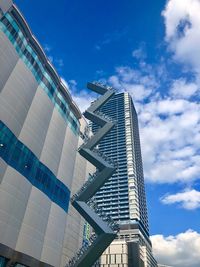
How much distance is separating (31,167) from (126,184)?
4618 inches

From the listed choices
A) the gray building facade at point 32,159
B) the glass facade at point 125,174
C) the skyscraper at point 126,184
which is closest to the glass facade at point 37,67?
the gray building facade at point 32,159

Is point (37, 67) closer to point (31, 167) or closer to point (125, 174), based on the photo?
point (31, 167)

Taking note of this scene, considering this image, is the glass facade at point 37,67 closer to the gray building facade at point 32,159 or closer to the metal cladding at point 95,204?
the gray building facade at point 32,159

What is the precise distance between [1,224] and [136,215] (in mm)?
114999

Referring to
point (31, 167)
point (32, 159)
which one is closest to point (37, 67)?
point (32, 159)

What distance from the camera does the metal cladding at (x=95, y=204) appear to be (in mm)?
20906

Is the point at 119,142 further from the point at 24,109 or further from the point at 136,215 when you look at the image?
the point at 24,109

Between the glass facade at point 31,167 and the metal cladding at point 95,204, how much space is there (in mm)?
8102

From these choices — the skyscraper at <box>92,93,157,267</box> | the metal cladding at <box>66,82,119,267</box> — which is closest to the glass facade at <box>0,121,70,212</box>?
the metal cladding at <box>66,82,119,267</box>

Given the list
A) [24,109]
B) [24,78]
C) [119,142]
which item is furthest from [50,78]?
[119,142]

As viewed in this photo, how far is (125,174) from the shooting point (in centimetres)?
14700

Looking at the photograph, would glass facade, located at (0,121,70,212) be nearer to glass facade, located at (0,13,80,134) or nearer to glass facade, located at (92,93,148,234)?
glass facade, located at (0,13,80,134)

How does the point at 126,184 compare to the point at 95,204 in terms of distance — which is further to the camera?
the point at 126,184

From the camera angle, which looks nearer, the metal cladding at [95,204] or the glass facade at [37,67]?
the metal cladding at [95,204]
